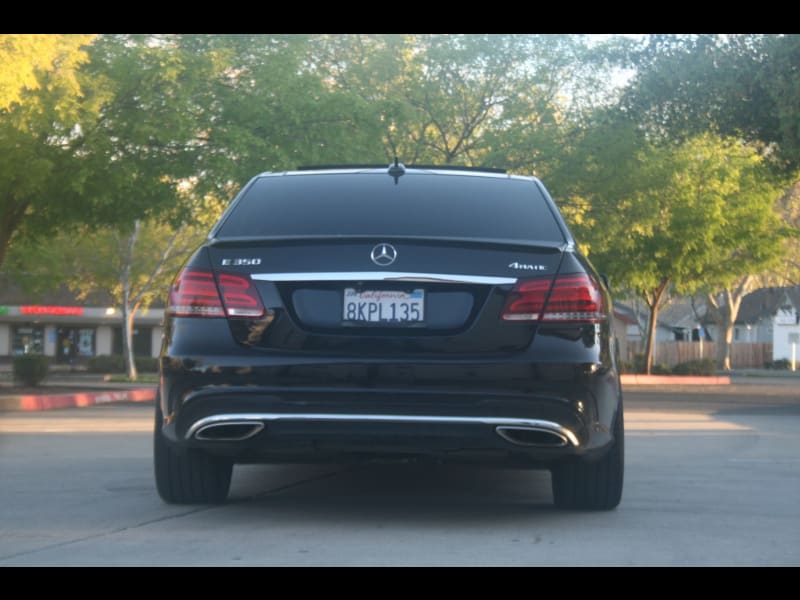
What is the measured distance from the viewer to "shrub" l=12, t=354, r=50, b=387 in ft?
70.1

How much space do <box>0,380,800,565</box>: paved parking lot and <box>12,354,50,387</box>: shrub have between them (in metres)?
11.9

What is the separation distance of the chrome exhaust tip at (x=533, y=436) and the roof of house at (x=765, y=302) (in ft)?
273

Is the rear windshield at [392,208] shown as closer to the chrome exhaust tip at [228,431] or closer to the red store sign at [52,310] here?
the chrome exhaust tip at [228,431]

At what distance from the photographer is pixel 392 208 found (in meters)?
5.92

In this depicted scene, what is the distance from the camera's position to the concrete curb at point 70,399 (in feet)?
55.7

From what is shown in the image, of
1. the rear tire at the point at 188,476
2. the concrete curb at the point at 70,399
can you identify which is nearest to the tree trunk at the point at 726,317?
the concrete curb at the point at 70,399

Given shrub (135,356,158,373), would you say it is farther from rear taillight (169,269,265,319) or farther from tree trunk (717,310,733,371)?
rear taillight (169,269,265,319)

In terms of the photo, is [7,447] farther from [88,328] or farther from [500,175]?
[88,328]

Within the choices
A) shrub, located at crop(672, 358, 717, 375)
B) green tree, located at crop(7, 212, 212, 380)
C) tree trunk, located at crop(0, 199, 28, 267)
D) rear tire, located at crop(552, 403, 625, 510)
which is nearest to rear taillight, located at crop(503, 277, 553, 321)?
rear tire, located at crop(552, 403, 625, 510)

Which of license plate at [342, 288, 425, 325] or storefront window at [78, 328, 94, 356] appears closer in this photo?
license plate at [342, 288, 425, 325]

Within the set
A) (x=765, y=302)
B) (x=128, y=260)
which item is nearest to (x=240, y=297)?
(x=128, y=260)

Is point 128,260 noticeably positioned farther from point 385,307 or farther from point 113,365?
point 385,307

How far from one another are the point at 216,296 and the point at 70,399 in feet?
45.1
